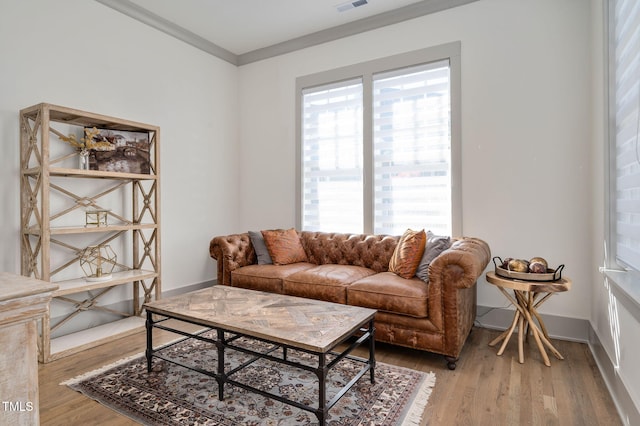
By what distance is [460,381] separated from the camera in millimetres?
2303

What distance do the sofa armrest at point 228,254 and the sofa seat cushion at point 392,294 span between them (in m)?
1.31

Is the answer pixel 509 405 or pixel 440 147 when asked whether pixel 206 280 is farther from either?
pixel 509 405

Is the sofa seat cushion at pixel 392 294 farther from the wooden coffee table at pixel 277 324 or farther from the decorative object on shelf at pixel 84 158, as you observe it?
the decorative object on shelf at pixel 84 158

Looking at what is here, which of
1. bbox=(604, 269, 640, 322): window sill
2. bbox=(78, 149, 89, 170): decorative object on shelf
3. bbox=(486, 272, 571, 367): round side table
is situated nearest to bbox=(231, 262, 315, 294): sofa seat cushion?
bbox=(78, 149, 89, 170): decorative object on shelf

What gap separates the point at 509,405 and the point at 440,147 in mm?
2300

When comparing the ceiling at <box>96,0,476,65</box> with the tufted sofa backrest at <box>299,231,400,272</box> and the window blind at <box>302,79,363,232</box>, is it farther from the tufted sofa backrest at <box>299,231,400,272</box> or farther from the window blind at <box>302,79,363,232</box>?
the tufted sofa backrest at <box>299,231,400,272</box>

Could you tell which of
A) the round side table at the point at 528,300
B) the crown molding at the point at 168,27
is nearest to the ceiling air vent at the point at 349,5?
the crown molding at the point at 168,27

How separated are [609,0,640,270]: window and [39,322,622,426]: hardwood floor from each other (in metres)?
0.81

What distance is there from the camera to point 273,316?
2.10 metres

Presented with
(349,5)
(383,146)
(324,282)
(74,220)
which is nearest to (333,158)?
(383,146)

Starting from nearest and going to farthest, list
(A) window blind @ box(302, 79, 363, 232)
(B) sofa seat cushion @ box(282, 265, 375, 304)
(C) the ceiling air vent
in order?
1. (B) sofa seat cushion @ box(282, 265, 375, 304)
2. (C) the ceiling air vent
3. (A) window blind @ box(302, 79, 363, 232)

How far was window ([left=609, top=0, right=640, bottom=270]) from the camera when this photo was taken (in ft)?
6.18

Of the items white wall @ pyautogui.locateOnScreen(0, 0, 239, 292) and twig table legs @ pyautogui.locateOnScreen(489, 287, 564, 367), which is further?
white wall @ pyautogui.locateOnScreen(0, 0, 239, 292)

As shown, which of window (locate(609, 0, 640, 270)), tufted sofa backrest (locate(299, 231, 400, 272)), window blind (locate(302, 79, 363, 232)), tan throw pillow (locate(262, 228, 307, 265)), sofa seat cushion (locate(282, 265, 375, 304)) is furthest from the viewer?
window blind (locate(302, 79, 363, 232))
